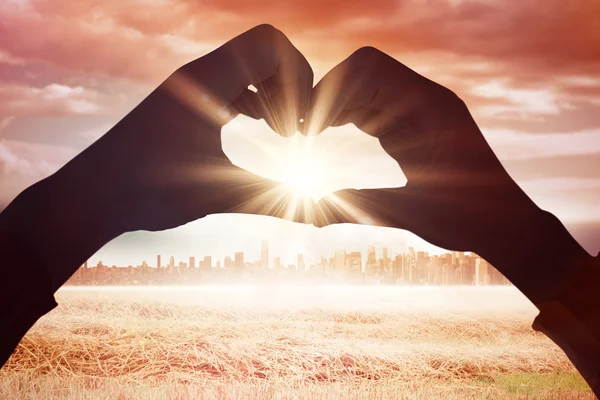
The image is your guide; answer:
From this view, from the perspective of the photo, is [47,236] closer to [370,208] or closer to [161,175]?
[161,175]

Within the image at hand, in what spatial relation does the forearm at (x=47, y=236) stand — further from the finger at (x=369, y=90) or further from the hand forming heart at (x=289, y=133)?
the finger at (x=369, y=90)

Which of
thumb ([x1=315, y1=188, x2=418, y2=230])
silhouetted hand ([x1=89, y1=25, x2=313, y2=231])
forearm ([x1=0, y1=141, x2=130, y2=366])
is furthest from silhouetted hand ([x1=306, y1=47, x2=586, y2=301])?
forearm ([x1=0, y1=141, x2=130, y2=366])

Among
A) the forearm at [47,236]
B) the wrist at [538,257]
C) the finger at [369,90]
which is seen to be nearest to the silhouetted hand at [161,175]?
the forearm at [47,236]

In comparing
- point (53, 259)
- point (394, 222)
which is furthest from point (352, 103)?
point (53, 259)

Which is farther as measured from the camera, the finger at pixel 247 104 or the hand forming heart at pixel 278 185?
the finger at pixel 247 104

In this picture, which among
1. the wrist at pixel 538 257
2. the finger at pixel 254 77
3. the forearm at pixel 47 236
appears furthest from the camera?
the wrist at pixel 538 257

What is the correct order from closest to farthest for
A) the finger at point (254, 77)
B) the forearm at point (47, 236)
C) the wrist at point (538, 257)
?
the forearm at point (47, 236)
the finger at point (254, 77)
the wrist at point (538, 257)

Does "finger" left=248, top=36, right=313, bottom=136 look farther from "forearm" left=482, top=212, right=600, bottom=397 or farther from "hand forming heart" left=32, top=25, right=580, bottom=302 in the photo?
"forearm" left=482, top=212, right=600, bottom=397

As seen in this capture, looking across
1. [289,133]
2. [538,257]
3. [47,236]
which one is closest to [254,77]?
[289,133]
